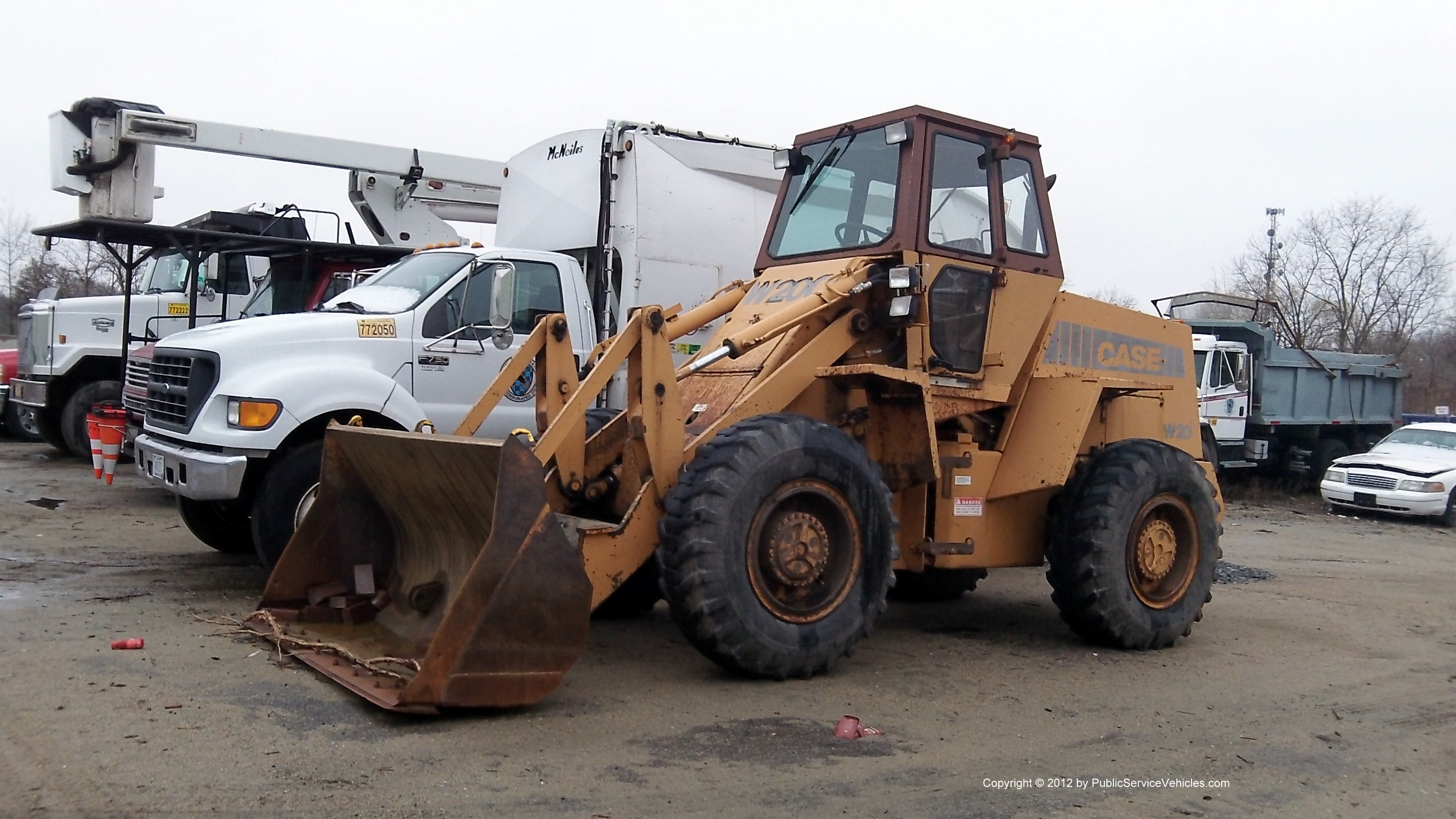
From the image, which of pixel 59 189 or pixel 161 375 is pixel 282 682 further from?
pixel 59 189

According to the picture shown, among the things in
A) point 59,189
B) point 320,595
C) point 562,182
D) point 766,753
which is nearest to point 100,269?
point 59,189

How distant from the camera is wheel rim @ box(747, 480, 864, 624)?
5.75 metres

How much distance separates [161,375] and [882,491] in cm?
514

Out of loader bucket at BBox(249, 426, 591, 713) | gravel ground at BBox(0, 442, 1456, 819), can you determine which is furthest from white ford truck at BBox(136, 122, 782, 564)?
loader bucket at BBox(249, 426, 591, 713)

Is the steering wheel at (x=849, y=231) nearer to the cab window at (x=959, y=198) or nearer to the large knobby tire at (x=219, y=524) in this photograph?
the cab window at (x=959, y=198)

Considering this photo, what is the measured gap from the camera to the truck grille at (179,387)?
7.74m

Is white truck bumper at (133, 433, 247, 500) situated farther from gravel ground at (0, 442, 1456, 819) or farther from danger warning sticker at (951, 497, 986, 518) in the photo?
danger warning sticker at (951, 497, 986, 518)

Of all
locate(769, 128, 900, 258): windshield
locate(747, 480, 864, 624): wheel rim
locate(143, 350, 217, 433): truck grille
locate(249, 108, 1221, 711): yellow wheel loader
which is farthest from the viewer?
locate(143, 350, 217, 433): truck grille

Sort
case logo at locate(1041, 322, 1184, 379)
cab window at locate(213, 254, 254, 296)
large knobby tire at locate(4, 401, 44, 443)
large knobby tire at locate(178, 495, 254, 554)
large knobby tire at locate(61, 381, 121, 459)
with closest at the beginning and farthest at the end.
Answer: case logo at locate(1041, 322, 1184, 379)
large knobby tire at locate(178, 495, 254, 554)
cab window at locate(213, 254, 254, 296)
large knobby tire at locate(61, 381, 121, 459)
large knobby tire at locate(4, 401, 44, 443)

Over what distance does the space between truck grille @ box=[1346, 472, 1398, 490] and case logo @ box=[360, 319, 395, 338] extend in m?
15.5

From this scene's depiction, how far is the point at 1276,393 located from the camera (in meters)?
20.8

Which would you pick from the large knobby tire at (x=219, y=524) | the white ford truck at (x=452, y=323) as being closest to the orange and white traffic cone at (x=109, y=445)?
the large knobby tire at (x=219, y=524)

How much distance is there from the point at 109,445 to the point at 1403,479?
1695cm

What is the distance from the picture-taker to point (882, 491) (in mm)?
6133
